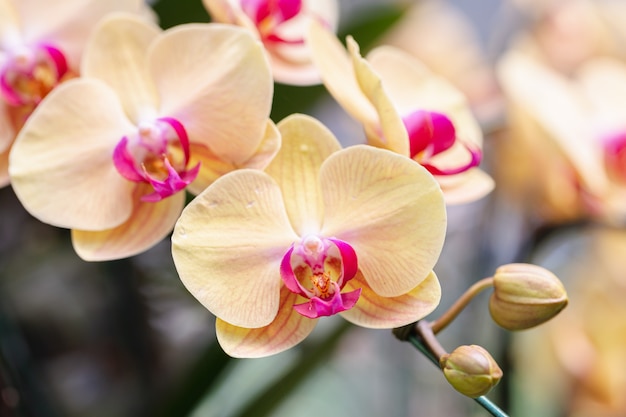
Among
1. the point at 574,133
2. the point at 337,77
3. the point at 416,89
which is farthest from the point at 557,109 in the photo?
the point at 337,77

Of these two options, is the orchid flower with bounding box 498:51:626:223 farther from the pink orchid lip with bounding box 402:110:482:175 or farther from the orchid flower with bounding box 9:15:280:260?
the orchid flower with bounding box 9:15:280:260

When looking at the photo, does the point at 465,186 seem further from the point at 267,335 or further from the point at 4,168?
the point at 4,168

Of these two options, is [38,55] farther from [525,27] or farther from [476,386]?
[525,27]

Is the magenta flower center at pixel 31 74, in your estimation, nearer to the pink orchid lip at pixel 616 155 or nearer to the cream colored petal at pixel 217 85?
the cream colored petal at pixel 217 85

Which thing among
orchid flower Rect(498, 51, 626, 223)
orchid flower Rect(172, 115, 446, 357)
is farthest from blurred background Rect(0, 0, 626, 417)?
orchid flower Rect(172, 115, 446, 357)

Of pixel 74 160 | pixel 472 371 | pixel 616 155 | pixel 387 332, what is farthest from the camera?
pixel 387 332

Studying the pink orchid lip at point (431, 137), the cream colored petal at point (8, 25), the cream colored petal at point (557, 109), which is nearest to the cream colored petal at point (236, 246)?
the pink orchid lip at point (431, 137)
